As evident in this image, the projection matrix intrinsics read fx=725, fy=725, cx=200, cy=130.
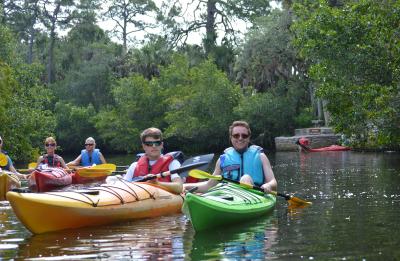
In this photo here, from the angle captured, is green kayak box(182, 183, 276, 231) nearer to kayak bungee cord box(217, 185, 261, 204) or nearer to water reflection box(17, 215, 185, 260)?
kayak bungee cord box(217, 185, 261, 204)

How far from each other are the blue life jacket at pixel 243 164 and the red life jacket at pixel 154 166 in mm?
762

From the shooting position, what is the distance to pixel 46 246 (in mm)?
7691

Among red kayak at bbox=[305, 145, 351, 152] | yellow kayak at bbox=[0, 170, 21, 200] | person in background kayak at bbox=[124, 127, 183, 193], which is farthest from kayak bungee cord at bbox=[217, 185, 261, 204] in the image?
red kayak at bbox=[305, 145, 351, 152]

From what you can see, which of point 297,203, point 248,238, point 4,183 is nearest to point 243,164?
point 297,203

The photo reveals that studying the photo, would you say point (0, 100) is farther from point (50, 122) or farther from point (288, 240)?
point (288, 240)

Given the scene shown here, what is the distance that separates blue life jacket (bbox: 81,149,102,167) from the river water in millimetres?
6671

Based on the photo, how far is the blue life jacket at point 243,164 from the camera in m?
9.65

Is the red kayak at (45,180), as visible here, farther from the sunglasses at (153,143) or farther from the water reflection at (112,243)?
the water reflection at (112,243)

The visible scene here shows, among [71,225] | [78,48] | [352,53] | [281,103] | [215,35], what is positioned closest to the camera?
[71,225]

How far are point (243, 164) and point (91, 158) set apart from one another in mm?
9085

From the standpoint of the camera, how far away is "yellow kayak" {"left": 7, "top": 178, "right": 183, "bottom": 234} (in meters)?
8.20

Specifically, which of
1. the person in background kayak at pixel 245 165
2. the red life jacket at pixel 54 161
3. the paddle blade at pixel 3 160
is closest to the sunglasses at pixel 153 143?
the person in background kayak at pixel 245 165

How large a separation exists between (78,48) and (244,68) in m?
14.3

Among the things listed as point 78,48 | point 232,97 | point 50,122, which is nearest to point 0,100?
point 50,122
